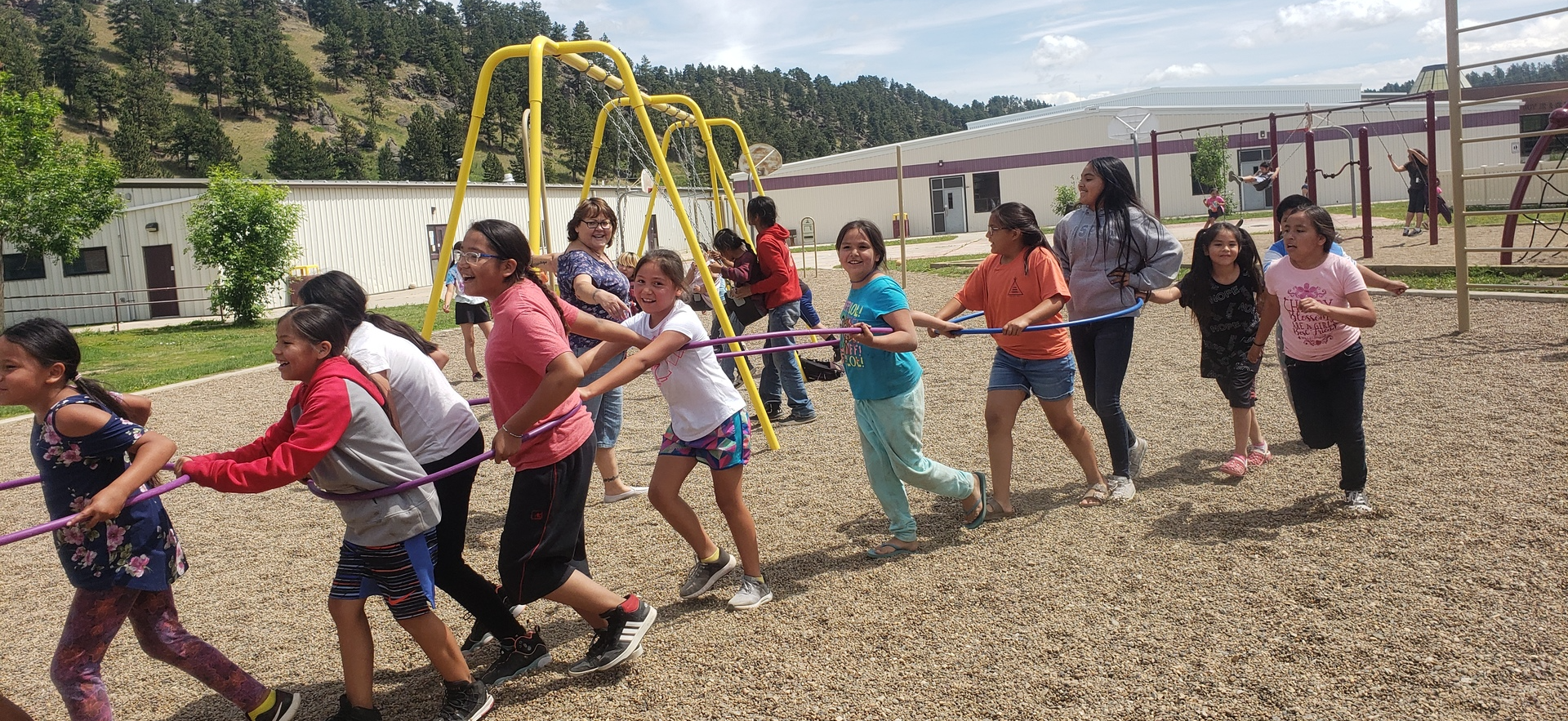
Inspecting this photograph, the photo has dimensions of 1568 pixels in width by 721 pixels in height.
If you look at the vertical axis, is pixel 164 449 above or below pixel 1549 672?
above

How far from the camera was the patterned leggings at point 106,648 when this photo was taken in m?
3.27

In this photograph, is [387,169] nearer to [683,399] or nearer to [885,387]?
[885,387]

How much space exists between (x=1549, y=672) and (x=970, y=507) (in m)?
2.51

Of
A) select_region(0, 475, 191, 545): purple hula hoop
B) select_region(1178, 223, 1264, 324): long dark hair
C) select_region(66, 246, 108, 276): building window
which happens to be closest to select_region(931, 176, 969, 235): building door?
select_region(66, 246, 108, 276): building window

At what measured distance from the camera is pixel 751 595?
4.44 m

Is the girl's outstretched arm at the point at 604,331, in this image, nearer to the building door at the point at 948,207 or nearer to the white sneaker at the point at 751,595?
the white sneaker at the point at 751,595

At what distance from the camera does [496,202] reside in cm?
3900

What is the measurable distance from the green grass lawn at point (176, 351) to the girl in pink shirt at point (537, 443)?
11349 millimetres

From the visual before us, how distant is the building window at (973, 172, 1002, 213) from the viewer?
5012 centimetres

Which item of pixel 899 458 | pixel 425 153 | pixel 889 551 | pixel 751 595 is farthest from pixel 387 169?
pixel 751 595

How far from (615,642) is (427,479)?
963 millimetres

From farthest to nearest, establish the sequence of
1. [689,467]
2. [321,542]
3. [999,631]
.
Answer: [321,542] → [689,467] → [999,631]

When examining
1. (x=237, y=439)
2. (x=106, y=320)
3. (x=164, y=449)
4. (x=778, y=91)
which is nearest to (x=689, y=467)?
(x=164, y=449)

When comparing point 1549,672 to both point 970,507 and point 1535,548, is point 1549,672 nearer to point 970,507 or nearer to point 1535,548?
point 1535,548
